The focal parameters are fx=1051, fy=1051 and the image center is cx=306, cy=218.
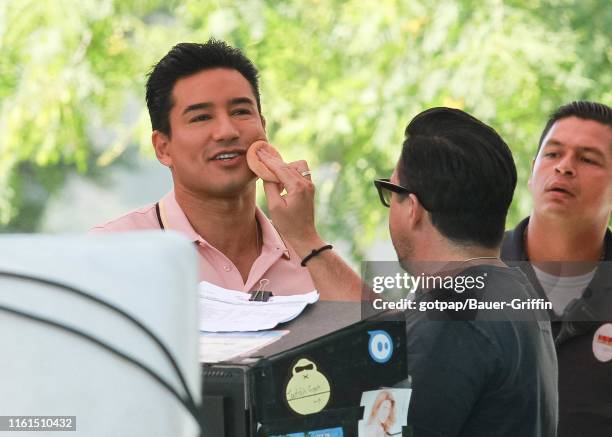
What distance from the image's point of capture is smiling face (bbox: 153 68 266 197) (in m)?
2.42

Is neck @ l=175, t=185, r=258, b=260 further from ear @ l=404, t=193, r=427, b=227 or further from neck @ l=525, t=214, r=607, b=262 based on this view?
A: neck @ l=525, t=214, r=607, b=262

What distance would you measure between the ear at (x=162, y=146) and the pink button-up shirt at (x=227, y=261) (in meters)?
0.09

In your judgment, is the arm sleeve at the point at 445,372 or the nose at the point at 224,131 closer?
the arm sleeve at the point at 445,372

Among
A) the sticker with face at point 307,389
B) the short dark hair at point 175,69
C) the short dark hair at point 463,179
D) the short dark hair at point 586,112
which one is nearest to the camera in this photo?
the sticker with face at point 307,389

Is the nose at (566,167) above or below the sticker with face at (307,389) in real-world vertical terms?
above

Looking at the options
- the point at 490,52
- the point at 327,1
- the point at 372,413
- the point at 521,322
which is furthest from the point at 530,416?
the point at 327,1

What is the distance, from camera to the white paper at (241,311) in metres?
1.60

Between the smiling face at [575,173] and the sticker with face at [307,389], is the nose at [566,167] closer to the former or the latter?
the smiling face at [575,173]

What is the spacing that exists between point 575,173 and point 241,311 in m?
1.53

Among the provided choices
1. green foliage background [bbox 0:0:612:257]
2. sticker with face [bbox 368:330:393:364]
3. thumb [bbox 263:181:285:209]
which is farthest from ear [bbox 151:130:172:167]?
green foliage background [bbox 0:0:612:257]

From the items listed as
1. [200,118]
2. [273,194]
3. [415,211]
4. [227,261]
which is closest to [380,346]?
[415,211]

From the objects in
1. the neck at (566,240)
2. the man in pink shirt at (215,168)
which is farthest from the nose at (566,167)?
the man in pink shirt at (215,168)

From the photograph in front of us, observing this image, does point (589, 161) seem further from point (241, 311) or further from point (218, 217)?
point (241, 311)

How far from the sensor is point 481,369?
1.80 metres
